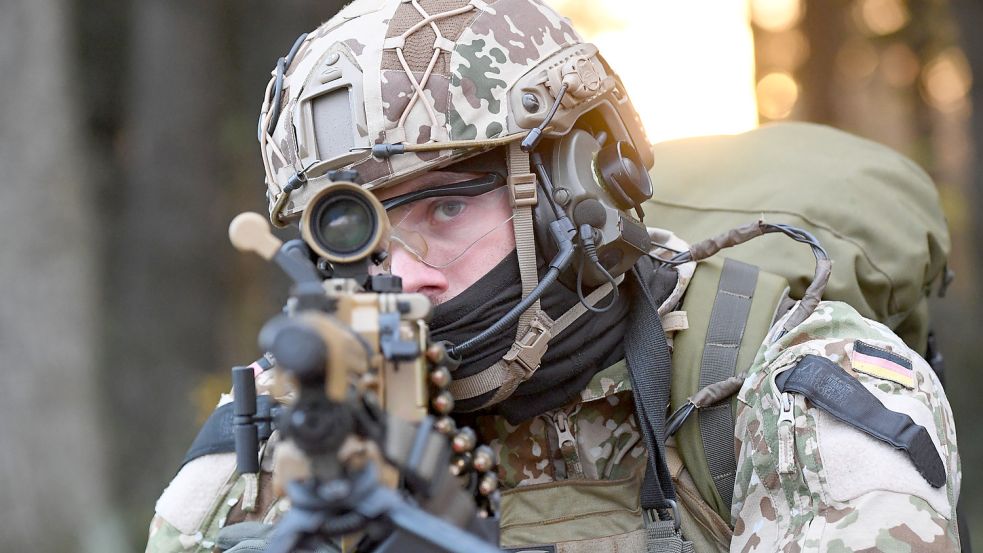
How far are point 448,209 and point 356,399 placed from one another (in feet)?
3.70

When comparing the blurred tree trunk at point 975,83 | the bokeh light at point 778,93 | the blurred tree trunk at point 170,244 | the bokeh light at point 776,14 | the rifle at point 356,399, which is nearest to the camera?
the rifle at point 356,399

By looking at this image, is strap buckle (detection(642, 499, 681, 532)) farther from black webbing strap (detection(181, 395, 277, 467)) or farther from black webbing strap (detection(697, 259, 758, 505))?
black webbing strap (detection(181, 395, 277, 467))

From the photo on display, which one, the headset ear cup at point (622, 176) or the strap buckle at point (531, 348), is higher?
the headset ear cup at point (622, 176)

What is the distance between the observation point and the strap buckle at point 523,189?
2.62 meters

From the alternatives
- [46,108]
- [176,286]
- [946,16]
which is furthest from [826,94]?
[46,108]

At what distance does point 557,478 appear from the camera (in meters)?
2.86

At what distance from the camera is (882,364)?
2.51 m

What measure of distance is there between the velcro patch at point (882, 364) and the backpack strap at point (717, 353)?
0.27 meters


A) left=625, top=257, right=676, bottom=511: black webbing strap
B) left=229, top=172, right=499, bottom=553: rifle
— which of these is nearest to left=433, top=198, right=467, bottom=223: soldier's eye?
left=625, top=257, right=676, bottom=511: black webbing strap

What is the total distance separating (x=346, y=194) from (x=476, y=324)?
745 mm

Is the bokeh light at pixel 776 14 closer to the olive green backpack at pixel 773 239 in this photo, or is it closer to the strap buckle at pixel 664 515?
the olive green backpack at pixel 773 239

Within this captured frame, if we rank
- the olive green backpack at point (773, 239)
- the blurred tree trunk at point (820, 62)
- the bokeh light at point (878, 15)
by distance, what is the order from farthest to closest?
the bokeh light at point (878, 15), the blurred tree trunk at point (820, 62), the olive green backpack at point (773, 239)

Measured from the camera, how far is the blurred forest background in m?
7.08

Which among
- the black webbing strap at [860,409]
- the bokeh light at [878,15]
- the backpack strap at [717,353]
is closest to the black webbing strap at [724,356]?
the backpack strap at [717,353]
